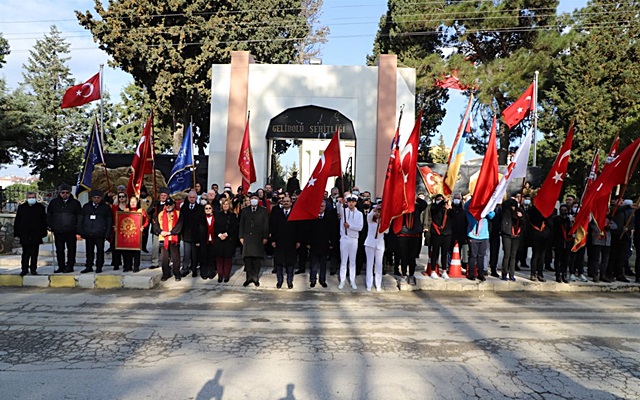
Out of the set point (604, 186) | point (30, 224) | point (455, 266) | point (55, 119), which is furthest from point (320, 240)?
point (55, 119)

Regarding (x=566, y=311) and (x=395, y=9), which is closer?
(x=566, y=311)

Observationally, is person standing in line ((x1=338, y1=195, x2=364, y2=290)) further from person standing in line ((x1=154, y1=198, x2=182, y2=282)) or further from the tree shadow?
the tree shadow

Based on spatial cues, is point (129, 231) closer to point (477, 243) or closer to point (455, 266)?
point (455, 266)

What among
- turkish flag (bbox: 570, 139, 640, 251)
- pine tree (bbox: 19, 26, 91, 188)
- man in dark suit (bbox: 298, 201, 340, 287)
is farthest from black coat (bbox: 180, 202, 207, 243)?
pine tree (bbox: 19, 26, 91, 188)

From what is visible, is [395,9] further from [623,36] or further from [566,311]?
[566,311]

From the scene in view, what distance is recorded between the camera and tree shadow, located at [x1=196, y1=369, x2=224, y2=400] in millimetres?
4441

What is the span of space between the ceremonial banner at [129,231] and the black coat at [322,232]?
11.6ft

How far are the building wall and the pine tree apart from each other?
26937mm

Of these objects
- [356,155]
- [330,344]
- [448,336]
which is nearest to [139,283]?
[330,344]

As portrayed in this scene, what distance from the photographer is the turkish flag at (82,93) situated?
47.0 ft

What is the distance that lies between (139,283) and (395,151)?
566 cm

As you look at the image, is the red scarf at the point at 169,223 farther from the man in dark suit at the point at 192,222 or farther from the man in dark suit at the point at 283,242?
the man in dark suit at the point at 283,242

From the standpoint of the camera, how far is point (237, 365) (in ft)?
17.2

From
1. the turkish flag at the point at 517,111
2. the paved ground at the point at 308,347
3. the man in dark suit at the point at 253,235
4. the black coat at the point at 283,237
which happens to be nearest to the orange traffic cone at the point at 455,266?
the paved ground at the point at 308,347
